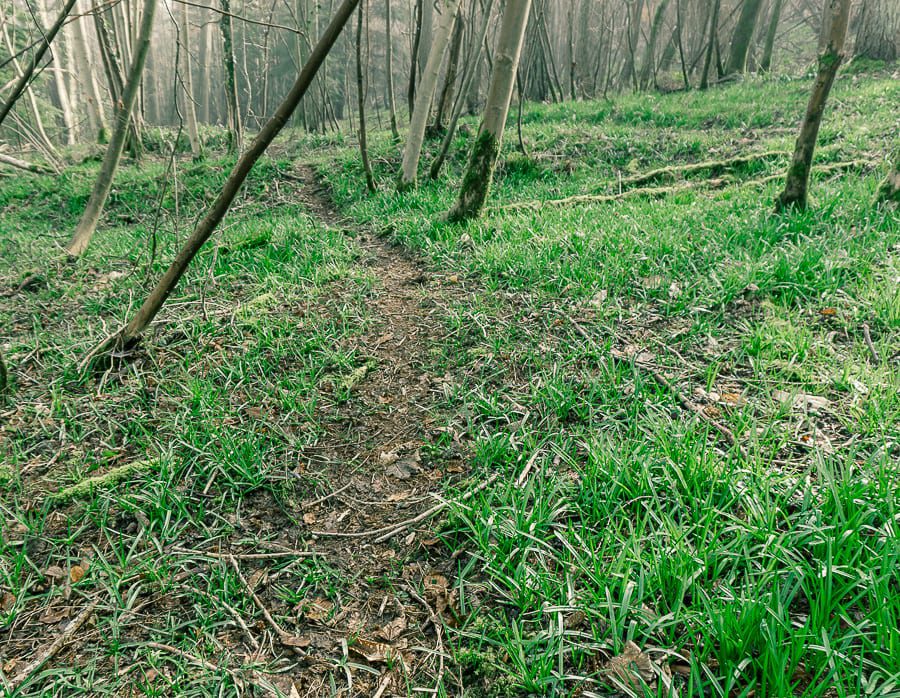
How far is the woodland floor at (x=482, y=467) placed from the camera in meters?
1.68

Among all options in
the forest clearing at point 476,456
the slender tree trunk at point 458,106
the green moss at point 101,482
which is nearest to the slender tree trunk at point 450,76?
the slender tree trunk at point 458,106

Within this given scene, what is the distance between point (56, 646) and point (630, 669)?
223cm

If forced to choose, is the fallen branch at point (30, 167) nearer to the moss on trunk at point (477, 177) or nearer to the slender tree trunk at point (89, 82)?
the slender tree trunk at point (89, 82)

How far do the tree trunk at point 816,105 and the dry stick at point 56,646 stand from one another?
595cm

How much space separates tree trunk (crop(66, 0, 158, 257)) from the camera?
5184 millimetres

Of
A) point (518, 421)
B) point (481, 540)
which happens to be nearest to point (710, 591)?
point (481, 540)

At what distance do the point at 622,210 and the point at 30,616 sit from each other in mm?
5939

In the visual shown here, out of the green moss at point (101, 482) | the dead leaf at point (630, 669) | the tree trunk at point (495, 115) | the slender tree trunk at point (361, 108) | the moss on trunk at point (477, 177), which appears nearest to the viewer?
the dead leaf at point (630, 669)

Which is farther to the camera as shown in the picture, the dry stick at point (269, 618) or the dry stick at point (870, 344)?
the dry stick at point (870, 344)

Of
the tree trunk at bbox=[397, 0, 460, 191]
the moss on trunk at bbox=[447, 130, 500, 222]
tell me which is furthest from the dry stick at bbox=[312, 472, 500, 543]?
the tree trunk at bbox=[397, 0, 460, 191]

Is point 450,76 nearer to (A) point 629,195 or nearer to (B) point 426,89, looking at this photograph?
(B) point 426,89

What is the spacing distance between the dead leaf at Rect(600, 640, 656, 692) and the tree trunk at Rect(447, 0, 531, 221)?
5129mm

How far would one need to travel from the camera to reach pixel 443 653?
1.83 meters

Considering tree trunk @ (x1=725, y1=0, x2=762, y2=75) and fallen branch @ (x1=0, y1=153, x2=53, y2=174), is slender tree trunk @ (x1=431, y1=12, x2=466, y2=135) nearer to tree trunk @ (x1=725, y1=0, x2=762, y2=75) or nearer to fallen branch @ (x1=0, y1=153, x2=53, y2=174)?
tree trunk @ (x1=725, y1=0, x2=762, y2=75)
